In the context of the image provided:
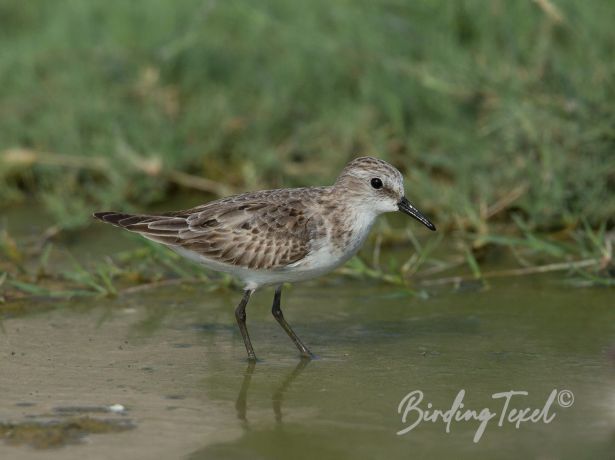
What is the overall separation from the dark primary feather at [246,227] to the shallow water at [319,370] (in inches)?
22.4

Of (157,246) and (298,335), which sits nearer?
(298,335)

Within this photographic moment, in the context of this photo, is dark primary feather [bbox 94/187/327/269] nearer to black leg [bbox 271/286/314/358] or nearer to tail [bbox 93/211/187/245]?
tail [bbox 93/211/187/245]

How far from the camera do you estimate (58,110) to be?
10961 mm

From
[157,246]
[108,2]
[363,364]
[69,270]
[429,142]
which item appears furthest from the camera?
[108,2]

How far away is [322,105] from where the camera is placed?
10836 mm

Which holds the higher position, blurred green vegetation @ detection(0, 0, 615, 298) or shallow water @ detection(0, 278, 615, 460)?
blurred green vegetation @ detection(0, 0, 615, 298)

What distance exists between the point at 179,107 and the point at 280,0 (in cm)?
151

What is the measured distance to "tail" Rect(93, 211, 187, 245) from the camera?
7.08 metres

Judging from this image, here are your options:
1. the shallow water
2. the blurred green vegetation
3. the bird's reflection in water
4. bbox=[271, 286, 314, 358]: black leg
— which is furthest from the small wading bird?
the blurred green vegetation

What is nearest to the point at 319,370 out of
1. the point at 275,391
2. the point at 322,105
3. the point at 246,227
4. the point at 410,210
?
the point at 275,391

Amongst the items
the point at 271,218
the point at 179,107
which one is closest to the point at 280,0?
the point at 179,107

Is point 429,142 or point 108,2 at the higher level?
point 108,2

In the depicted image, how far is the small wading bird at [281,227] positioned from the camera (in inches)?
265

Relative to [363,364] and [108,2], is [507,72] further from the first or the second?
[108,2]
